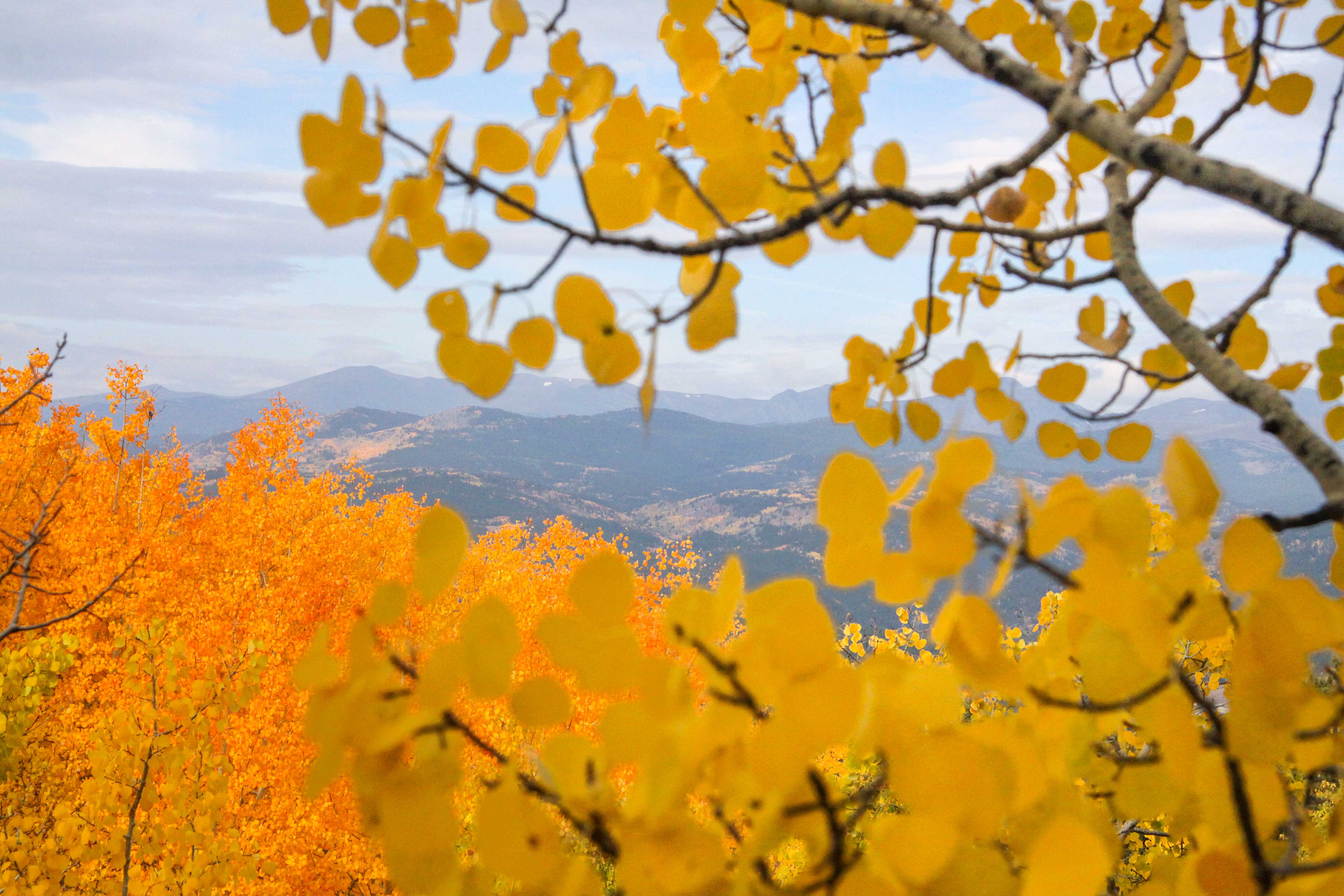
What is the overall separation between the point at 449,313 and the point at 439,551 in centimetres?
27

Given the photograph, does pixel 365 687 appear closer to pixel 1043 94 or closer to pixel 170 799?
pixel 1043 94

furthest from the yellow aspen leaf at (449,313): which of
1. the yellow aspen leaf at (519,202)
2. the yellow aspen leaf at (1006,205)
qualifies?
the yellow aspen leaf at (1006,205)

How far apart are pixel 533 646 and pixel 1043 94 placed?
16.9 m

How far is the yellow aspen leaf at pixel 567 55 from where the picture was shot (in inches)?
32.7

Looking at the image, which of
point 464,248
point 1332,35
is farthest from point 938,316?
point 464,248

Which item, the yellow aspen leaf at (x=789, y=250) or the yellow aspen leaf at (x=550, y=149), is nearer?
the yellow aspen leaf at (x=550, y=149)

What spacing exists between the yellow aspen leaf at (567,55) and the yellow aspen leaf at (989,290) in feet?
2.63

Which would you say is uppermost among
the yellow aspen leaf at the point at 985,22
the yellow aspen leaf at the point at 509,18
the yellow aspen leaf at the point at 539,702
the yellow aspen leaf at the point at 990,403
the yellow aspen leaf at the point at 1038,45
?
the yellow aspen leaf at the point at 985,22

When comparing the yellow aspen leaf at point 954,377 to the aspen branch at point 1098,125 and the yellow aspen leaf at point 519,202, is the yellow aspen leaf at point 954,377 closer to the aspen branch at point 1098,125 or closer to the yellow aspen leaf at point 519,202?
the aspen branch at point 1098,125

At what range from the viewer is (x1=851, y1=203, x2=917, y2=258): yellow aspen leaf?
90 cm

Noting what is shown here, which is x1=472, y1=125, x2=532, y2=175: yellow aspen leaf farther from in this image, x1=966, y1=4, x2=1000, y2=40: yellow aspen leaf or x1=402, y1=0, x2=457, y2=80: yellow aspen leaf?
x1=966, y1=4, x2=1000, y2=40: yellow aspen leaf

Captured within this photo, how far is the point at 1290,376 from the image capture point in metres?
1.10

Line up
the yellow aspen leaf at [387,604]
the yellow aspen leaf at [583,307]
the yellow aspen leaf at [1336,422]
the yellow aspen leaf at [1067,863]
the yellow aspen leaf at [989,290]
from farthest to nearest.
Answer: the yellow aspen leaf at [989,290], the yellow aspen leaf at [1336,422], the yellow aspen leaf at [583,307], the yellow aspen leaf at [387,604], the yellow aspen leaf at [1067,863]

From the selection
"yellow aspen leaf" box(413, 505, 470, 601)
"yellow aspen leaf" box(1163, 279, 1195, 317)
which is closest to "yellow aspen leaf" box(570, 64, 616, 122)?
"yellow aspen leaf" box(413, 505, 470, 601)
